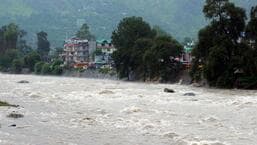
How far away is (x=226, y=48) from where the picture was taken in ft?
228

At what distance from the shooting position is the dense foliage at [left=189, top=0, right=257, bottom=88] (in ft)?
223

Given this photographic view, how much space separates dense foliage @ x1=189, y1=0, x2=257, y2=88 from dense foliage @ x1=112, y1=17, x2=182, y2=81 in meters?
16.1

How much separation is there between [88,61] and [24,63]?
733 inches

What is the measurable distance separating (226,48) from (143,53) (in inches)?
1120

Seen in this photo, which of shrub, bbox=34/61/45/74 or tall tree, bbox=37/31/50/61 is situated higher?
tall tree, bbox=37/31/50/61

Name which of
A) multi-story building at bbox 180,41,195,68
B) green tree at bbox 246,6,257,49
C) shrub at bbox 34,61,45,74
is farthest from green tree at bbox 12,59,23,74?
green tree at bbox 246,6,257,49

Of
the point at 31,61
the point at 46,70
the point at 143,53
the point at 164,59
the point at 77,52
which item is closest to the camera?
the point at 164,59

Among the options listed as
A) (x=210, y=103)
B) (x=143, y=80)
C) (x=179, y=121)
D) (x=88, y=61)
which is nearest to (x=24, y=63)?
(x=88, y=61)

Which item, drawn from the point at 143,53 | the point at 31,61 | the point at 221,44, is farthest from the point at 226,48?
the point at 31,61

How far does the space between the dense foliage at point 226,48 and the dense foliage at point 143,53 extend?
1607 centimetres

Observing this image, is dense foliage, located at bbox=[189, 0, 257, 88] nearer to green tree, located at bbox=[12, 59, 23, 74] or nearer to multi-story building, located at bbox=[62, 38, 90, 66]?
multi-story building, located at bbox=[62, 38, 90, 66]

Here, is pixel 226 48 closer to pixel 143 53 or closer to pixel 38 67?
pixel 143 53

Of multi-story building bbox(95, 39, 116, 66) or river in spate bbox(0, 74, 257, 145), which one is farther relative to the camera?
multi-story building bbox(95, 39, 116, 66)

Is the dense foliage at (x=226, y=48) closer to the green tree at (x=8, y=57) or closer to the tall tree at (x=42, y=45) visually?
the green tree at (x=8, y=57)
